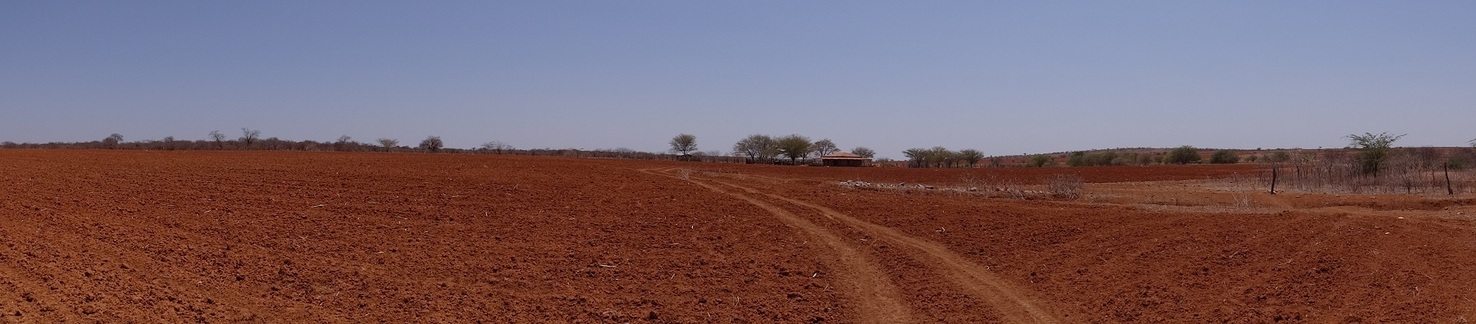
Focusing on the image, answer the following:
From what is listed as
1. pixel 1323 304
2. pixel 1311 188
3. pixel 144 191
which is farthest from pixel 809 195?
pixel 1311 188

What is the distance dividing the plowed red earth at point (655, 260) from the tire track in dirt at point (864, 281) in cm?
4

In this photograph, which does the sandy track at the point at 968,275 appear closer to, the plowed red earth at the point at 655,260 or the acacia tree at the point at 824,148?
the plowed red earth at the point at 655,260

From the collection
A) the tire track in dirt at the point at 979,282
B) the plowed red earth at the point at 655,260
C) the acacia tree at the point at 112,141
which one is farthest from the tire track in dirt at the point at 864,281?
the acacia tree at the point at 112,141

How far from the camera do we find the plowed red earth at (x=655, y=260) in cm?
685

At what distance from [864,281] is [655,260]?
8.13 ft

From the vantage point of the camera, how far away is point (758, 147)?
212ft

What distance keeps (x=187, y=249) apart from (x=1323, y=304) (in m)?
10.8

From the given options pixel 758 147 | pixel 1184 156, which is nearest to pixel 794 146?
pixel 758 147

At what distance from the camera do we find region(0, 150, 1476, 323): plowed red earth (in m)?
6.85

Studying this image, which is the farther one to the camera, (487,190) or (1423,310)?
(487,190)

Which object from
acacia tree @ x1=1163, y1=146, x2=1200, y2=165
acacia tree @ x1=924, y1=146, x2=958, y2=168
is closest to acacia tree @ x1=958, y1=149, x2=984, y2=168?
acacia tree @ x1=924, y1=146, x2=958, y2=168

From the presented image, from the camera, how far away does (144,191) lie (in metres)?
11.3

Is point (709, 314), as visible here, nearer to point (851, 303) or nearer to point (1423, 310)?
point (851, 303)

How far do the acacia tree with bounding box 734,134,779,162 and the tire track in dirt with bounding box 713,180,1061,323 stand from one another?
163 ft
